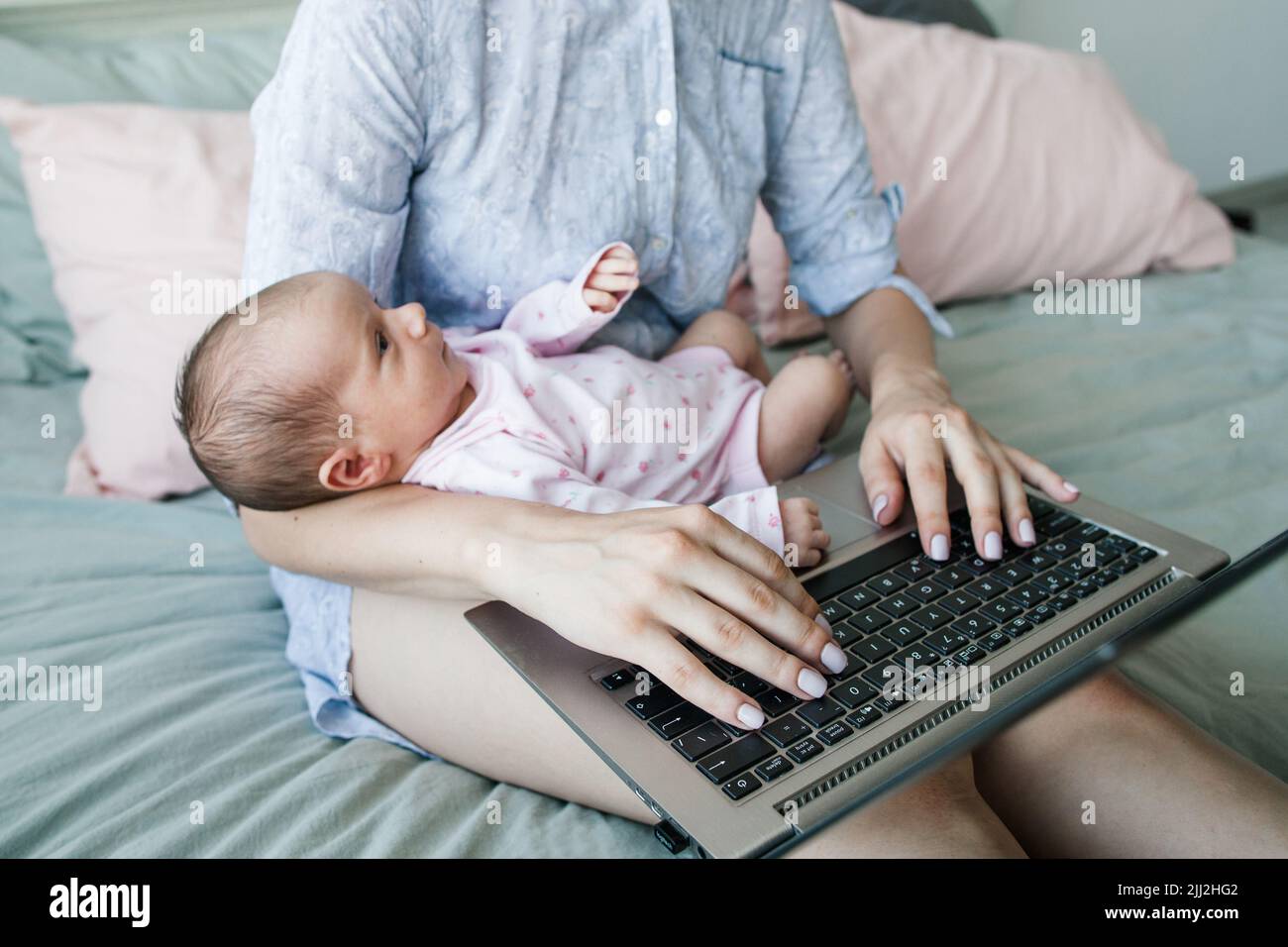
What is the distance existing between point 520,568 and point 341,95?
46cm

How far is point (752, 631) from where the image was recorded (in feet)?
2.25

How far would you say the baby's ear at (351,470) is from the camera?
0.89 m

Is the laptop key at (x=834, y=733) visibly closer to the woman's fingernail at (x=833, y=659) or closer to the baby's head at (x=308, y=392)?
the woman's fingernail at (x=833, y=659)

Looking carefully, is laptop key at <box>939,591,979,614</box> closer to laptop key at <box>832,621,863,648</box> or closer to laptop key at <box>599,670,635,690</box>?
laptop key at <box>832,621,863,648</box>

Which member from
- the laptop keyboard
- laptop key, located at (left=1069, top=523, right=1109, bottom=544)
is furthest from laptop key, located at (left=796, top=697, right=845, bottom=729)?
laptop key, located at (left=1069, top=523, right=1109, bottom=544)

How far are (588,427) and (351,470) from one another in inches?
8.8

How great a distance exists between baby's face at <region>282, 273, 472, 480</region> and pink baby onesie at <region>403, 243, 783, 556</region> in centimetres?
4

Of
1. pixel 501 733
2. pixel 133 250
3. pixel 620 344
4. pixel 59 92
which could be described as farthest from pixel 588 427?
pixel 59 92

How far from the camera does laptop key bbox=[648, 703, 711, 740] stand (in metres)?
0.66

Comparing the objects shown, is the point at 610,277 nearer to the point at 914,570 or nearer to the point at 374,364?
the point at 374,364

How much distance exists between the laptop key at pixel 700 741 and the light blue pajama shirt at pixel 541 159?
37 centimetres

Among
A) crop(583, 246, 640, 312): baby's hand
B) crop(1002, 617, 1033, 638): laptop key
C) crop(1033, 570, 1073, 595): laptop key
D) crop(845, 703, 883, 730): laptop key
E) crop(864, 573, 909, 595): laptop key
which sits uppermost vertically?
crop(583, 246, 640, 312): baby's hand

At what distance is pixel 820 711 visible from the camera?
26.3 inches

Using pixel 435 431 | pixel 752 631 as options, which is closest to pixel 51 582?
pixel 435 431
